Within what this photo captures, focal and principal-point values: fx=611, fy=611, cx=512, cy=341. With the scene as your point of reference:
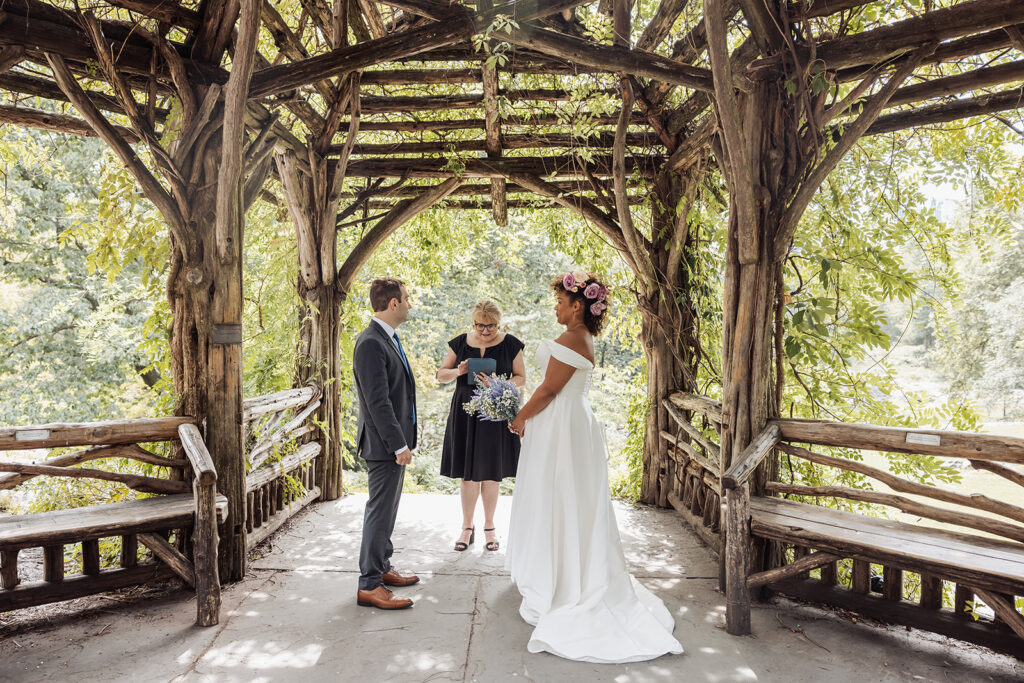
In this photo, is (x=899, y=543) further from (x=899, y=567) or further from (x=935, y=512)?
(x=935, y=512)

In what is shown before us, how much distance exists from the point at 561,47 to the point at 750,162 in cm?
132

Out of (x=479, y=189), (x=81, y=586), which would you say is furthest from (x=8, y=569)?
(x=479, y=189)

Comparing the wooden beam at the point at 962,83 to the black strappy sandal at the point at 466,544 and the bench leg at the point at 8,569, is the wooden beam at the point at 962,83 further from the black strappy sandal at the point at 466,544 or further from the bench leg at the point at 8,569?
the bench leg at the point at 8,569

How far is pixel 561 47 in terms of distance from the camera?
3.56m

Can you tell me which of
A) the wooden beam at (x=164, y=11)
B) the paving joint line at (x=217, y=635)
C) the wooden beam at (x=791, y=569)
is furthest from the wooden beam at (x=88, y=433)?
the wooden beam at (x=791, y=569)

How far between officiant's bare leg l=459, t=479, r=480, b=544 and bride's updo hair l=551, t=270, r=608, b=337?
1.71m

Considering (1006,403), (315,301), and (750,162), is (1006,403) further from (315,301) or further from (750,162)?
(315,301)

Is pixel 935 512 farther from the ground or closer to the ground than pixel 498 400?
closer to the ground

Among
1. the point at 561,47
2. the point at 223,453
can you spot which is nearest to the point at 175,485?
the point at 223,453

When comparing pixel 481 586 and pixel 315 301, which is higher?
pixel 315 301

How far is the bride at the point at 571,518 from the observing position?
3.11 metres

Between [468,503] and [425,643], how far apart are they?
1538 millimetres

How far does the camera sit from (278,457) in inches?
186

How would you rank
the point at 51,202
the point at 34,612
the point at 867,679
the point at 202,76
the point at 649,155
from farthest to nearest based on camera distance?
the point at 51,202 < the point at 649,155 < the point at 202,76 < the point at 34,612 < the point at 867,679
